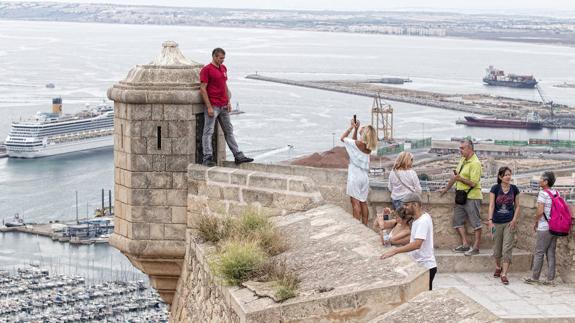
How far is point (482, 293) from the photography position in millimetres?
5637

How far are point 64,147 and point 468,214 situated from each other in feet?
239

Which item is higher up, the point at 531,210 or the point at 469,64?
the point at 531,210

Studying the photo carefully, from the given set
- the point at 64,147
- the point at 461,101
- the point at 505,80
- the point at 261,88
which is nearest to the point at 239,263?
the point at 64,147

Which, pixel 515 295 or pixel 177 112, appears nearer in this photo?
pixel 515 295

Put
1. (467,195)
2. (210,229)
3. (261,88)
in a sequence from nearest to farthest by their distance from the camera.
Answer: (210,229) → (467,195) → (261,88)

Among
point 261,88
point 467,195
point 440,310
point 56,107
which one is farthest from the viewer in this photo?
point 261,88

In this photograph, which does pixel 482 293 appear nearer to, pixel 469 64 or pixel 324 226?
pixel 324 226

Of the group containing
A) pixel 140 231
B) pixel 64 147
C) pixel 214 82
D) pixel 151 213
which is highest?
pixel 214 82

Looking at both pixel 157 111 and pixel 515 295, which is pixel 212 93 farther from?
pixel 515 295

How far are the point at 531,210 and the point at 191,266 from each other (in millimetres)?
1876

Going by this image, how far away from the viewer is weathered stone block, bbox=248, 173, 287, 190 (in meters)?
5.63

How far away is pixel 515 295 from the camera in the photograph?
561 cm

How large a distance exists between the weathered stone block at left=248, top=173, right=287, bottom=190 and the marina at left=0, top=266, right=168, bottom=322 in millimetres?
34934

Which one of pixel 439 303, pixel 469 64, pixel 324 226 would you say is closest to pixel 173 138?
pixel 324 226
